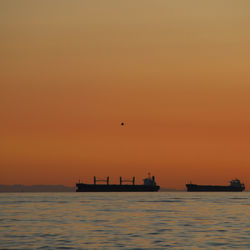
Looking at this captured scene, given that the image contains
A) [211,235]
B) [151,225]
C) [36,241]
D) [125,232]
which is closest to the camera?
[36,241]

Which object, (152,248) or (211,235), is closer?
(152,248)

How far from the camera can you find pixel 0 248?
33844mm

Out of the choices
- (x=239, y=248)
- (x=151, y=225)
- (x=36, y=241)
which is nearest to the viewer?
(x=239, y=248)

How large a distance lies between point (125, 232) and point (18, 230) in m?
8.78

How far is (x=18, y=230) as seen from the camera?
148ft

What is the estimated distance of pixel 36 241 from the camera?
3778cm

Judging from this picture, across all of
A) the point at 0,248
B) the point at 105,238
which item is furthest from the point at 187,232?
the point at 0,248

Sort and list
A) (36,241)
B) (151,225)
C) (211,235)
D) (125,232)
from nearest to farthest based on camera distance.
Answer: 1. (36,241)
2. (211,235)
3. (125,232)
4. (151,225)

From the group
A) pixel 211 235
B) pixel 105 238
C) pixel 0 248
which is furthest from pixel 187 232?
pixel 0 248

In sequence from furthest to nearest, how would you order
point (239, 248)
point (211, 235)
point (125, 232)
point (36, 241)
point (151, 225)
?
point (151, 225) < point (125, 232) < point (211, 235) < point (36, 241) < point (239, 248)

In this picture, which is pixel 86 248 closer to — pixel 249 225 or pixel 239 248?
pixel 239 248

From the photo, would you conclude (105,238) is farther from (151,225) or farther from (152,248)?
(151,225)

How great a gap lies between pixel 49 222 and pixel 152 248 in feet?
71.2

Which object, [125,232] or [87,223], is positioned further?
[87,223]
